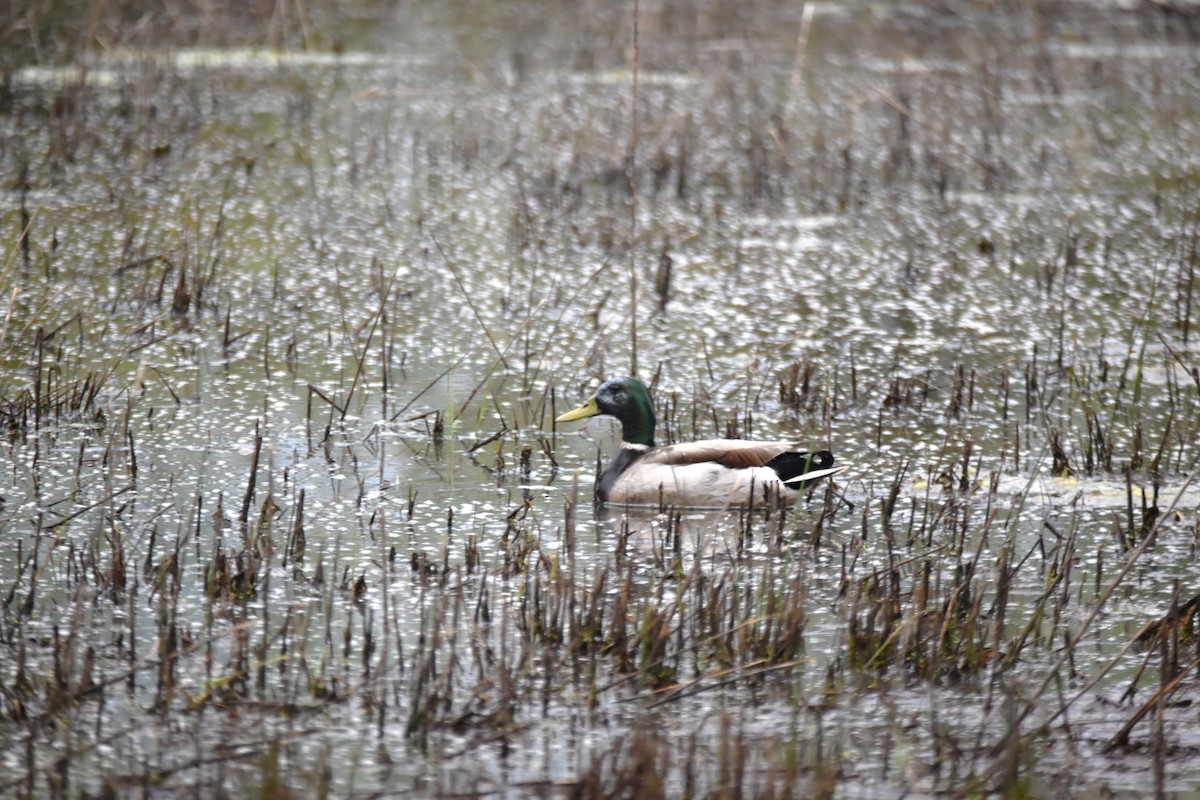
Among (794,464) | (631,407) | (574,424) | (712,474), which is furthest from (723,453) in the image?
(574,424)

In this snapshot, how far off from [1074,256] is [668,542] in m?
3.98

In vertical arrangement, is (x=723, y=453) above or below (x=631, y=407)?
below

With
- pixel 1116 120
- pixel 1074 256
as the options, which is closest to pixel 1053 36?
pixel 1116 120

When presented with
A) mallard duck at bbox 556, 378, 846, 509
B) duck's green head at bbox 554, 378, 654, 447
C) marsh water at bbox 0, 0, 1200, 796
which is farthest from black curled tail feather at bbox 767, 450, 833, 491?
duck's green head at bbox 554, 378, 654, 447

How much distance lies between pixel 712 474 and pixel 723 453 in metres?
0.07

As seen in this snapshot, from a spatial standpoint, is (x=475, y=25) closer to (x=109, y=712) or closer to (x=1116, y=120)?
(x=1116, y=120)

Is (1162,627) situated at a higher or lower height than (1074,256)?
lower

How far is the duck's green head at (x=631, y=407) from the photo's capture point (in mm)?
5211

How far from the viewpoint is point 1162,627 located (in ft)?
12.0

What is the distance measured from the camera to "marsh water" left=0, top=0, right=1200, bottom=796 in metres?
3.30

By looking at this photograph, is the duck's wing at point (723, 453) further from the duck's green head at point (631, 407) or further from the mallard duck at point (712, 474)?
the duck's green head at point (631, 407)

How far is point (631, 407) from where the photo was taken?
205 inches

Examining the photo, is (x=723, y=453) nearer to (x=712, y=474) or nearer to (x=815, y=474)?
(x=712, y=474)

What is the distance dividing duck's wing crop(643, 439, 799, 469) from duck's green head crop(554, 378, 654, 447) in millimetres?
149
